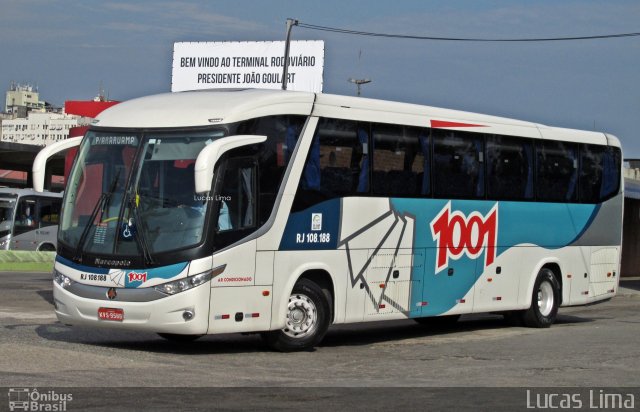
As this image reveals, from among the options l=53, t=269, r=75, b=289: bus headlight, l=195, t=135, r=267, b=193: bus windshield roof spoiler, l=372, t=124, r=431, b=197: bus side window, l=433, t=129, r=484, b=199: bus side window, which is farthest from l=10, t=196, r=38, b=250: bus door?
l=195, t=135, r=267, b=193: bus windshield roof spoiler

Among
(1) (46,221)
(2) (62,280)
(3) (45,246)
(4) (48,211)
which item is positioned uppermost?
(2) (62,280)

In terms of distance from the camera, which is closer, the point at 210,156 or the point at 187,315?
the point at 210,156

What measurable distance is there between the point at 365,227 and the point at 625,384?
477 centimetres

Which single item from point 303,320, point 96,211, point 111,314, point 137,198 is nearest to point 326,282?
point 303,320

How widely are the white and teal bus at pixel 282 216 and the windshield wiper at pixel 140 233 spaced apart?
0.02m

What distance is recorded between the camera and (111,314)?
13.9 metres

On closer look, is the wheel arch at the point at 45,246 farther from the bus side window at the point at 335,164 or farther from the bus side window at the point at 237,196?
the bus side window at the point at 237,196

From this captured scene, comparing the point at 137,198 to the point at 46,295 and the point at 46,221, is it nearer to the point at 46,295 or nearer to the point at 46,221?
the point at 46,295

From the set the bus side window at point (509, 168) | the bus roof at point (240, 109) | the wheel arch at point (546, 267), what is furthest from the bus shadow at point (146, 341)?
the wheel arch at point (546, 267)

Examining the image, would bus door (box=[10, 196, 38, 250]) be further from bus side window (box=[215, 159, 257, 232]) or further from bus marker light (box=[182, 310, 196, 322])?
bus marker light (box=[182, 310, 196, 322])

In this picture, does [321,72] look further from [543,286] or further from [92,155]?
[92,155]

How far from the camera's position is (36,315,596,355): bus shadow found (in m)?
15.1

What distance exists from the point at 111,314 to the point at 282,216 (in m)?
2.43

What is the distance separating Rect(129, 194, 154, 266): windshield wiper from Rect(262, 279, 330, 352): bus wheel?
6.50 ft
